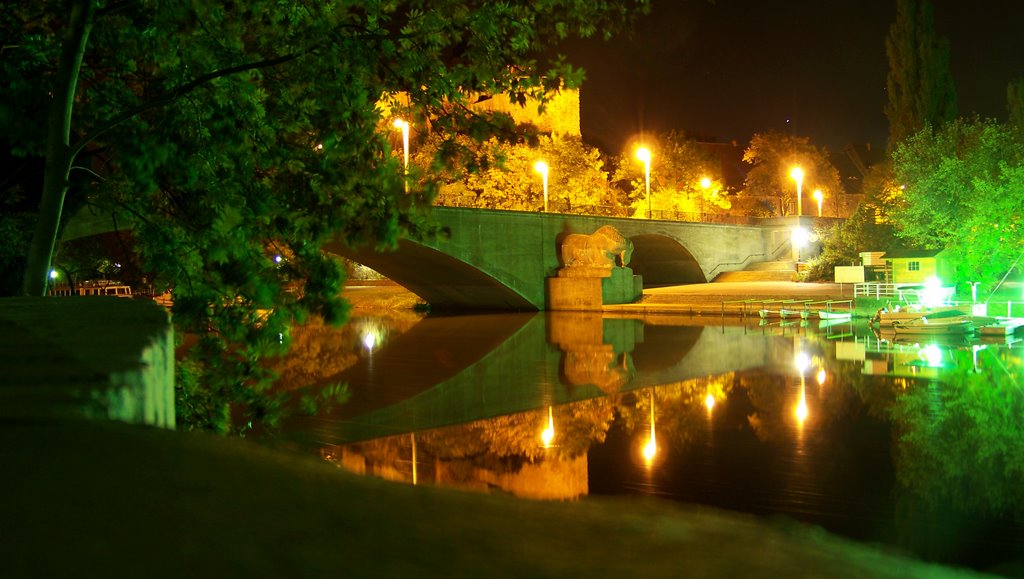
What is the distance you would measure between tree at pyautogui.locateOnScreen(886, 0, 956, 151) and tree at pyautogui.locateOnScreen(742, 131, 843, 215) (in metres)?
19.2

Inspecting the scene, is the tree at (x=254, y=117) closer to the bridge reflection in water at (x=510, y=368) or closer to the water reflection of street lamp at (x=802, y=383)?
the bridge reflection in water at (x=510, y=368)

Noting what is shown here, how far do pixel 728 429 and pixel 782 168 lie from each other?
226ft

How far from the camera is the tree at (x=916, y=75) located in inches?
2221

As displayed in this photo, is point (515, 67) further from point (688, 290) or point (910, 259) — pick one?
point (688, 290)

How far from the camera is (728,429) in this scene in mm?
13555

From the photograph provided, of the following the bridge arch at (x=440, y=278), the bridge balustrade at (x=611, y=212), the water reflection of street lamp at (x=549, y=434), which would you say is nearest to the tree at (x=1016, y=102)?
the bridge balustrade at (x=611, y=212)

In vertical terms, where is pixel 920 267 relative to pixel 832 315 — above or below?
above

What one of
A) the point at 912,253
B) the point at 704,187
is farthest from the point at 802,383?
the point at 704,187

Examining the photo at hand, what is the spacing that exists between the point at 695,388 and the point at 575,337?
1180cm

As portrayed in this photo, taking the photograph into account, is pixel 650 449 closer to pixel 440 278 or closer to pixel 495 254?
pixel 495 254

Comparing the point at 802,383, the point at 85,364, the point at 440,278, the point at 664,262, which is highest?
the point at 664,262

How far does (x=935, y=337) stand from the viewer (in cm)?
2728

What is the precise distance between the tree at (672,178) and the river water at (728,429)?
136ft

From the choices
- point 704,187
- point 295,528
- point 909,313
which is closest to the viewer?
point 295,528
